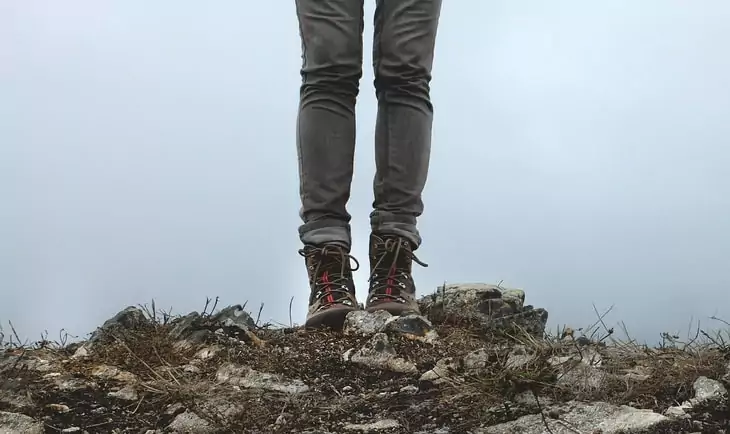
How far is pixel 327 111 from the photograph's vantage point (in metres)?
3.49

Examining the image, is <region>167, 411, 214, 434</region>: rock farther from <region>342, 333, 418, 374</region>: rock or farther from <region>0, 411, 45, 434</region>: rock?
<region>342, 333, 418, 374</region>: rock

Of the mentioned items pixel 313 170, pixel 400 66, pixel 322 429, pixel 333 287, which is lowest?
pixel 322 429

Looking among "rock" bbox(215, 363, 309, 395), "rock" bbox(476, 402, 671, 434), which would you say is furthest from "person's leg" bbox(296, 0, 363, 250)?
"rock" bbox(476, 402, 671, 434)

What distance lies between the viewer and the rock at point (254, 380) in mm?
2461

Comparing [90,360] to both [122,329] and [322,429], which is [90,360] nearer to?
[122,329]

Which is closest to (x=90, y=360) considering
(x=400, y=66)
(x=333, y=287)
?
(x=333, y=287)

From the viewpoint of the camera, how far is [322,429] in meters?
2.00

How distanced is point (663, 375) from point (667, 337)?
45 centimetres

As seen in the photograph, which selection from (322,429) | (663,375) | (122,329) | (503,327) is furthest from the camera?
(503,327)

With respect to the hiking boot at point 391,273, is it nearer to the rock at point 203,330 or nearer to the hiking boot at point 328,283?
the hiking boot at point 328,283

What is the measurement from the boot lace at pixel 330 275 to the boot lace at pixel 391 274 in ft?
0.44

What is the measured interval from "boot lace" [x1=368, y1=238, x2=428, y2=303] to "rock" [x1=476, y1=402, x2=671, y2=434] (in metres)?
1.64

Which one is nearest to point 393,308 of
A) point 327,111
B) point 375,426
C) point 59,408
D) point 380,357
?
point 380,357

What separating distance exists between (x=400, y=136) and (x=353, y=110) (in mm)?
270
